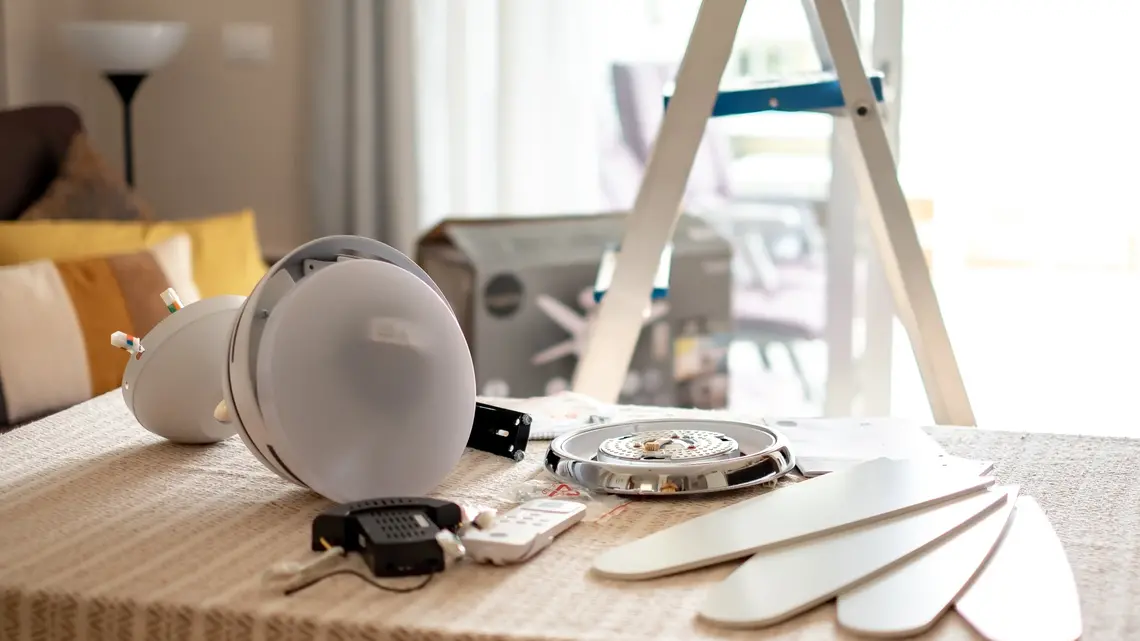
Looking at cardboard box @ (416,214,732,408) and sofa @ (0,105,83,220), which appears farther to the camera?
cardboard box @ (416,214,732,408)

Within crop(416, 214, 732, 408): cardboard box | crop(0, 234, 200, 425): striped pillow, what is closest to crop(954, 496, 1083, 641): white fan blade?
crop(0, 234, 200, 425): striped pillow

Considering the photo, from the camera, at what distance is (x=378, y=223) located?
3287mm

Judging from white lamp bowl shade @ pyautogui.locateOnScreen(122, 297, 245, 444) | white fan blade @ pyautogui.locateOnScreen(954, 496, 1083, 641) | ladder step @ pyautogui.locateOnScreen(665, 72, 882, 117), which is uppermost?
ladder step @ pyautogui.locateOnScreen(665, 72, 882, 117)

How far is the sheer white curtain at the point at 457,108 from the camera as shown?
310 centimetres

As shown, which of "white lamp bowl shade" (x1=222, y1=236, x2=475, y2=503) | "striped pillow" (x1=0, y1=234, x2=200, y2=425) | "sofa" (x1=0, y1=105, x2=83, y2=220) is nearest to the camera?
"white lamp bowl shade" (x1=222, y1=236, x2=475, y2=503)

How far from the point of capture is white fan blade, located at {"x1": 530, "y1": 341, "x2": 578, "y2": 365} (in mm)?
2771

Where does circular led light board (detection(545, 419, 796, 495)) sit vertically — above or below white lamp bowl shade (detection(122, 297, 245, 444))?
below

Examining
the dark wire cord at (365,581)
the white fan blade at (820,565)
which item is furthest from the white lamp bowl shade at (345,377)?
the white fan blade at (820,565)

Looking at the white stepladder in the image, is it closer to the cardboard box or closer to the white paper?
the white paper

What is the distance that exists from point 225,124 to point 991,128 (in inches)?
78.2

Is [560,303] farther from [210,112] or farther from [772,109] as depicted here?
[210,112]

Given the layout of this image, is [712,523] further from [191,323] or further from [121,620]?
[191,323]

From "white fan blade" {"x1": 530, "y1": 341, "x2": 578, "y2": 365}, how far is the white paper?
4.80 feet

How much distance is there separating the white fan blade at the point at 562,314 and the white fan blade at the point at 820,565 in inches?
69.9
